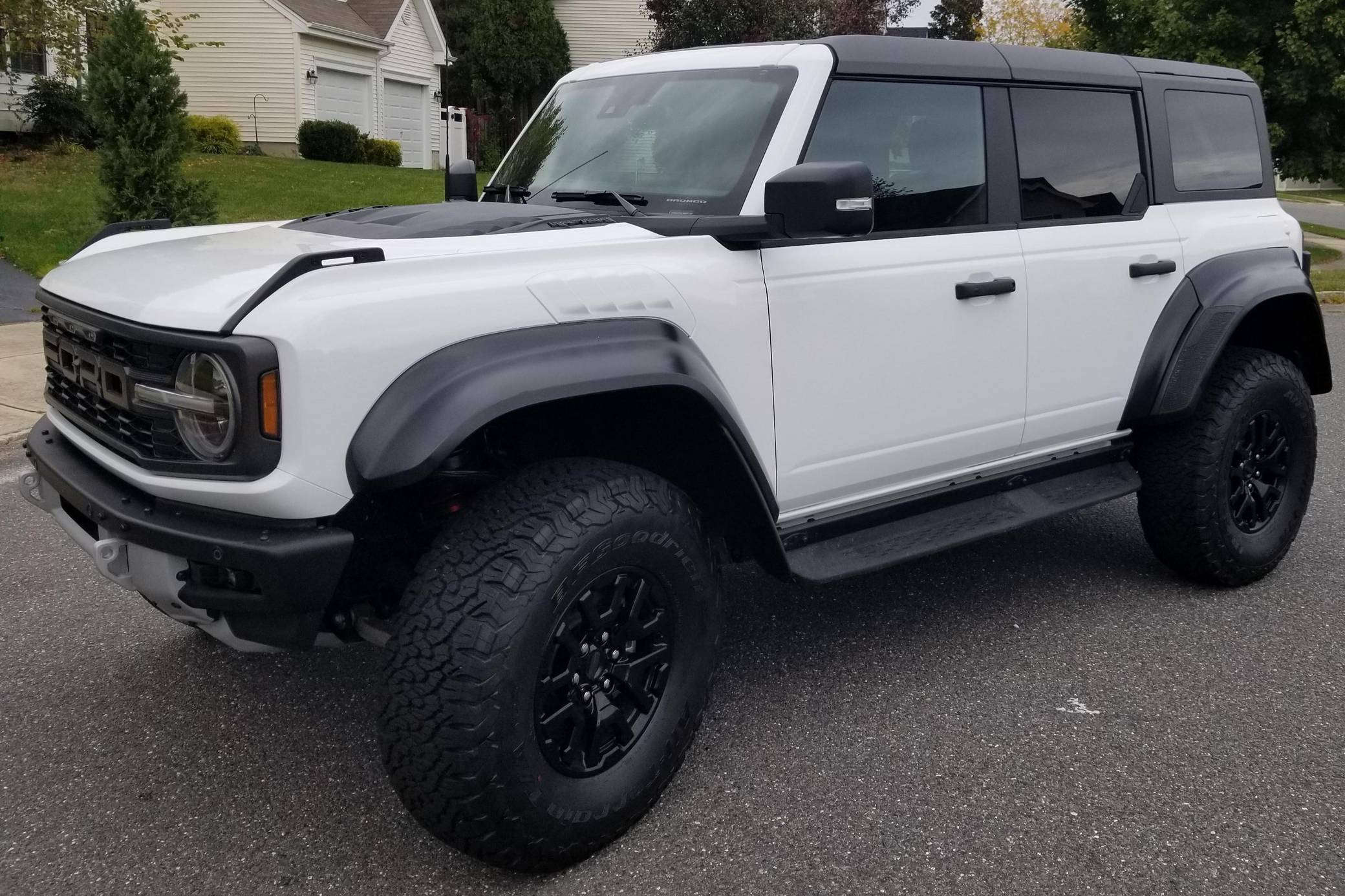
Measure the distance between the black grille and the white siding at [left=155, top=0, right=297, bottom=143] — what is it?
27.9 meters

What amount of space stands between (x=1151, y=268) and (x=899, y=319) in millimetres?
1248

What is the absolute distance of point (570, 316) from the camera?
8.89 feet

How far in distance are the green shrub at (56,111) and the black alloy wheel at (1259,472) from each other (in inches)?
860

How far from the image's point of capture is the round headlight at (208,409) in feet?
7.80

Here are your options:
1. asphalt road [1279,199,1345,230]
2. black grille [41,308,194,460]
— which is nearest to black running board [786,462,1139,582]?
black grille [41,308,194,460]

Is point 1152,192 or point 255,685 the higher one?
point 1152,192

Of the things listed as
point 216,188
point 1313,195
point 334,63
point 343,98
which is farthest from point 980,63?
point 1313,195

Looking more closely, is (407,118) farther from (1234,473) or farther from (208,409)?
(208,409)

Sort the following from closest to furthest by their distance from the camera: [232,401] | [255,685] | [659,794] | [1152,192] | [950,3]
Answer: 1. [232,401]
2. [659,794]
3. [255,685]
4. [1152,192]
5. [950,3]

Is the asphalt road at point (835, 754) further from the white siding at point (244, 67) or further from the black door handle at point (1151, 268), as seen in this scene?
the white siding at point (244, 67)

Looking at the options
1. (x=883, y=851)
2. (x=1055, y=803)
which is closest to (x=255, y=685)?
(x=883, y=851)

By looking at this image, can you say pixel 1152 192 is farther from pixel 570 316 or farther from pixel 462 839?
pixel 462 839

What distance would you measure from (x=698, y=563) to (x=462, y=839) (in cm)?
84

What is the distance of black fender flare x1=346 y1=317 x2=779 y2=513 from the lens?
7.79 feet
